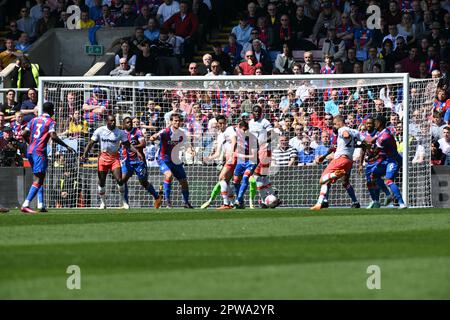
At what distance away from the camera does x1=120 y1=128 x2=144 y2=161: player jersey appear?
23.7m

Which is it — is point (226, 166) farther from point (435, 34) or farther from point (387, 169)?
point (435, 34)

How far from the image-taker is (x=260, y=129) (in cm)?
2348

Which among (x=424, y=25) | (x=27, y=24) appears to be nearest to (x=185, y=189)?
(x=424, y=25)

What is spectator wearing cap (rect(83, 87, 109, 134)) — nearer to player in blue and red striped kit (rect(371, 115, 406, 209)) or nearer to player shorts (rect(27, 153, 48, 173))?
player shorts (rect(27, 153, 48, 173))

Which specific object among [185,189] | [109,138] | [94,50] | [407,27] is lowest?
[185,189]

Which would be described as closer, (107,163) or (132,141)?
(107,163)

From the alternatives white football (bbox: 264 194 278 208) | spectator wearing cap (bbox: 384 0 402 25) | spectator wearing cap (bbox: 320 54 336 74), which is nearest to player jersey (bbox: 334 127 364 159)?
white football (bbox: 264 194 278 208)

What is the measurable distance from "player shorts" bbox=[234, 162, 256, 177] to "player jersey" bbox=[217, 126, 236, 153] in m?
0.41

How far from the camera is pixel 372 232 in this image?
49.3 ft

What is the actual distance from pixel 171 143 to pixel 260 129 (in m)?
1.96

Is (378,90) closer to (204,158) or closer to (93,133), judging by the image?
(204,158)

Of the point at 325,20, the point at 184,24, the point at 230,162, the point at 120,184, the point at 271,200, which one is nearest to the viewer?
the point at 271,200

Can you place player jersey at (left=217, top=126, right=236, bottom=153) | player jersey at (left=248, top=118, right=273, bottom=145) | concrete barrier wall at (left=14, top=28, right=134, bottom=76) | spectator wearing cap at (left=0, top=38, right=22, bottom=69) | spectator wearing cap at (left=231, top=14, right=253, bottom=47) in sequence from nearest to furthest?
player jersey at (left=217, top=126, right=236, bottom=153) < player jersey at (left=248, top=118, right=273, bottom=145) < spectator wearing cap at (left=231, top=14, right=253, bottom=47) < spectator wearing cap at (left=0, top=38, right=22, bottom=69) < concrete barrier wall at (left=14, top=28, right=134, bottom=76)

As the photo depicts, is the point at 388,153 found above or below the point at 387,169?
above
